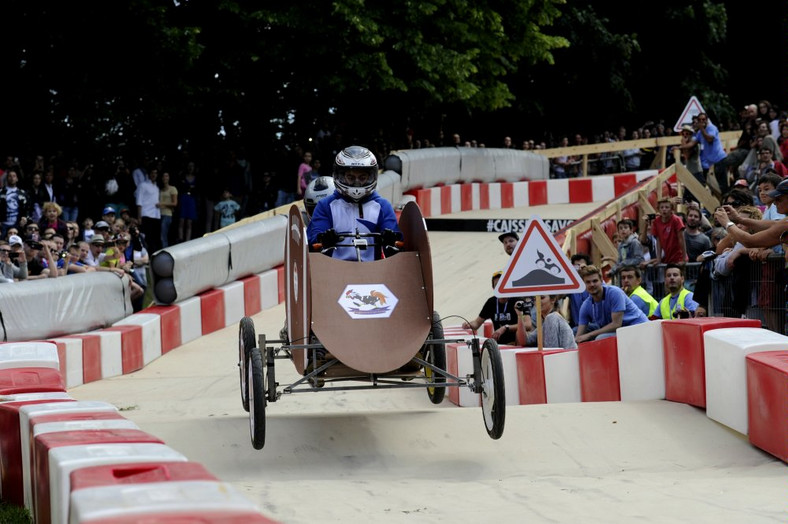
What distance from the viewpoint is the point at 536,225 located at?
37.3 feet

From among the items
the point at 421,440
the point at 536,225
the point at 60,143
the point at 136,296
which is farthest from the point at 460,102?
the point at 421,440

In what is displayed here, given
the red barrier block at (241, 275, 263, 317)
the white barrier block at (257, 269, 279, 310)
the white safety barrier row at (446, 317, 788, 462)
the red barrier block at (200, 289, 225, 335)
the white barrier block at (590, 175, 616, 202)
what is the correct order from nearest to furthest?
the white safety barrier row at (446, 317, 788, 462) < the red barrier block at (200, 289, 225, 335) < the red barrier block at (241, 275, 263, 317) < the white barrier block at (257, 269, 279, 310) < the white barrier block at (590, 175, 616, 202)

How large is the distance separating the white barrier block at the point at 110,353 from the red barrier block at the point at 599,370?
18.6 feet

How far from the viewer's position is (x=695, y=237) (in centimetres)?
1520

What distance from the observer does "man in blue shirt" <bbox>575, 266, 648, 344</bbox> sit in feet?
40.3

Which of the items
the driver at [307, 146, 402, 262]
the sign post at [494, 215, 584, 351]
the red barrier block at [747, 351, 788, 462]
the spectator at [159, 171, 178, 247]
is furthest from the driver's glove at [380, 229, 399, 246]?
the spectator at [159, 171, 178, 247]

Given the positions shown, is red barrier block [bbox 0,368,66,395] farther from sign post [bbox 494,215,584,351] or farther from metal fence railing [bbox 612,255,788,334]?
metal fence railing [bbox 612,255,788,334]

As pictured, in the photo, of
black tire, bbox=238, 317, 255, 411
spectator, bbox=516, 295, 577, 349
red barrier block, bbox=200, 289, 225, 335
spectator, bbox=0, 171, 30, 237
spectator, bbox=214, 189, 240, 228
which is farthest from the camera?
spectator, bbox=214, 189, 240, 228

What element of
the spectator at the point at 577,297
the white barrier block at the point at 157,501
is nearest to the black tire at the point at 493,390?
the white barrier block at the point at 157,501

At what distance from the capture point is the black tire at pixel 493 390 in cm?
866

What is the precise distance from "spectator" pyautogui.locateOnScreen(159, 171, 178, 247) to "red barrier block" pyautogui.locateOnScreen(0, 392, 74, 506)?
1435 cm

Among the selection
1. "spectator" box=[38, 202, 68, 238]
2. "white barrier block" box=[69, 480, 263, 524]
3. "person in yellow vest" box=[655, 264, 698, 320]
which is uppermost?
"spectator" box=[38, 202, 68, 238]

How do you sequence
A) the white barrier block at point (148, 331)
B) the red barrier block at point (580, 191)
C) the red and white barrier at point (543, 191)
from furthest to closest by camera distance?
the red barrier block at point (580, 191) < the red and white barrier at point (543, 191) < the white barrier block at point (148, 331)

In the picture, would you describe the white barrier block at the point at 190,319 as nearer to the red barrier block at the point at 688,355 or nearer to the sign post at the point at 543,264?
the sign post at the point at 543,264
